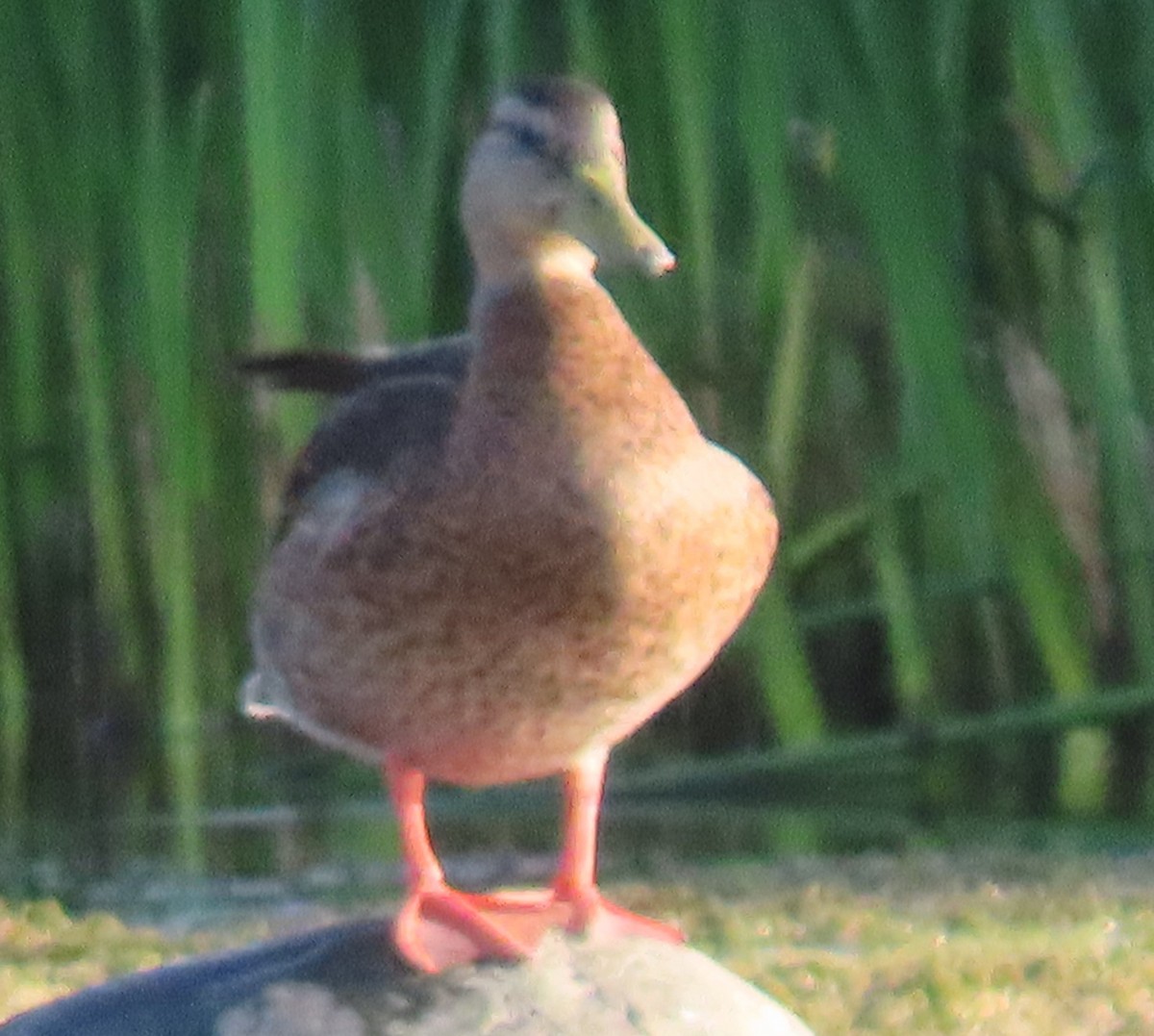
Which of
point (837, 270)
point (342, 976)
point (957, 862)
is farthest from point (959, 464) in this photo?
point (342, 976)

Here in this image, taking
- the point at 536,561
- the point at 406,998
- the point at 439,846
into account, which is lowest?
the point at 439,846

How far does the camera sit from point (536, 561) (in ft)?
4.98

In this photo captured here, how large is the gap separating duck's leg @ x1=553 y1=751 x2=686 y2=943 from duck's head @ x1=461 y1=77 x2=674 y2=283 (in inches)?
15.6

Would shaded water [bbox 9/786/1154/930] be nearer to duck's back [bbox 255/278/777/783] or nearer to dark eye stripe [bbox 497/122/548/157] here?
duck's back [bbox 255/278/777/783]

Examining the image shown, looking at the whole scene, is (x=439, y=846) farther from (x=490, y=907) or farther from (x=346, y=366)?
(x=346, y=366)

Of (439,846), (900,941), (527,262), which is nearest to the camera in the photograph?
(527,262)

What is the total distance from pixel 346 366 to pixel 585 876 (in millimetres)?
433

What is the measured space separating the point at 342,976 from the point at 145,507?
1.61 metres

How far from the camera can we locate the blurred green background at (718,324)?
105 inches

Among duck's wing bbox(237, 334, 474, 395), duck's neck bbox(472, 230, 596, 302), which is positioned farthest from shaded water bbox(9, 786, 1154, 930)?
duck's neck bbox(472, 230, 596, 302)

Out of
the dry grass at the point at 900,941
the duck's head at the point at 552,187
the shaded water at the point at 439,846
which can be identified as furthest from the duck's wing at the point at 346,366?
the shaded water at the point at 439,846

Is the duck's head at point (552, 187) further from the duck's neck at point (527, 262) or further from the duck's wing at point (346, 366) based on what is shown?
the duck's wing at point (346, 366)

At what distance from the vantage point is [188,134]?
2844 millimetres

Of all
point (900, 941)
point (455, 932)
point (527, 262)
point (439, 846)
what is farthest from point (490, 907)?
point (439, 846)
